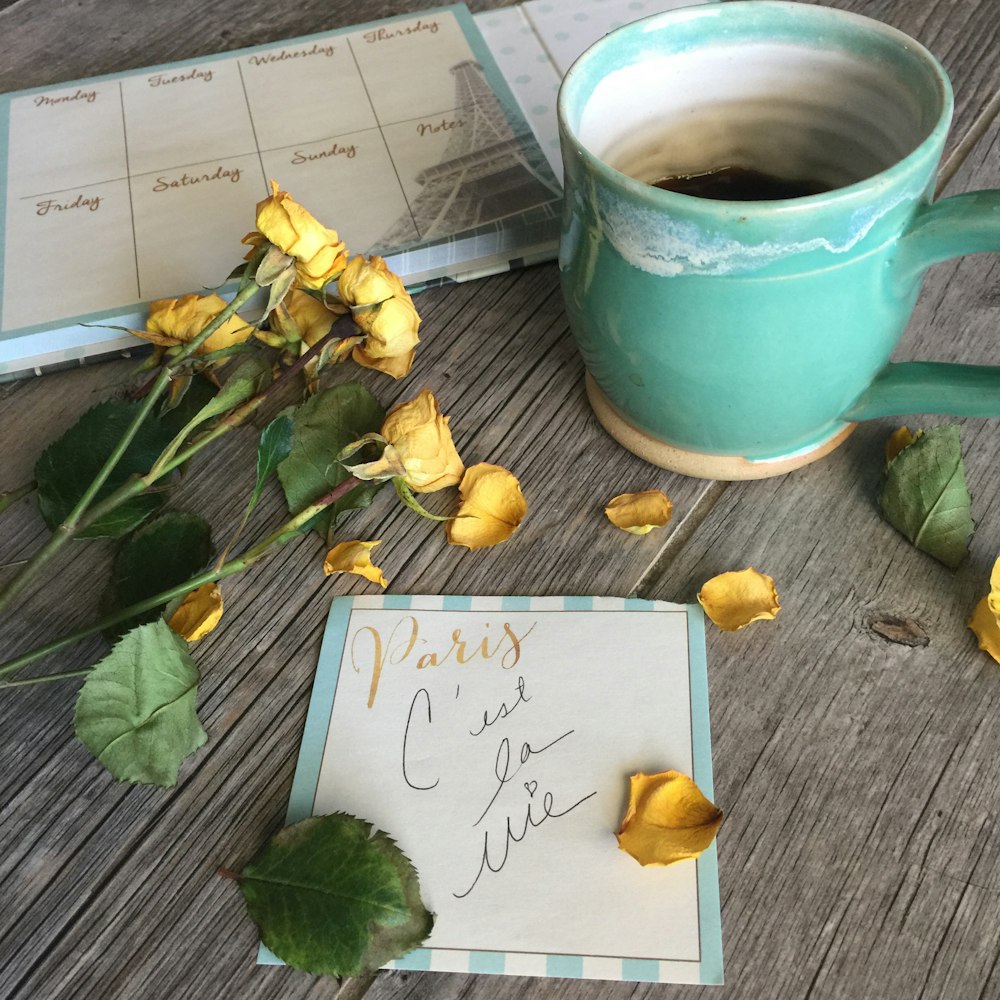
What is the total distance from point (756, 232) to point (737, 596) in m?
0.16

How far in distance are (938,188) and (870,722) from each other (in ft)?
1.25

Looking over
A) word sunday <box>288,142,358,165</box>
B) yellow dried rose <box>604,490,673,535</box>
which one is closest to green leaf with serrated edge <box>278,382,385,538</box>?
yellow dried rose <box>604,490,673,535</box>

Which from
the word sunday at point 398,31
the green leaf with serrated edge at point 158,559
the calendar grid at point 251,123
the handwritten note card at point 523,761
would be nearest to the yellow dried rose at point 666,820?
the handwritten note card at point 523,761

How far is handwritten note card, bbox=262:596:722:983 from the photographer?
0.32 metres

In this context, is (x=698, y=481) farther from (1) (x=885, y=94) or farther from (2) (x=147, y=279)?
(2) (x=147, y=279)

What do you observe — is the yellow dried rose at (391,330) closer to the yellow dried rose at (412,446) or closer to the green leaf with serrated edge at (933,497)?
the yellow dried rose at (412,446)

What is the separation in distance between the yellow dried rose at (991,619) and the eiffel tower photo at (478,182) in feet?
1.06

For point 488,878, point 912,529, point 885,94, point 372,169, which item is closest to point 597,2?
point 372,169

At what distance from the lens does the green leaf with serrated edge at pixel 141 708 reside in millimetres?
352

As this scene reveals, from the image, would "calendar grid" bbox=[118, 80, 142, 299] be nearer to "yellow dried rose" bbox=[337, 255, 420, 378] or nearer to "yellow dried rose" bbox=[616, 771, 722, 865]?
"yellow dried rose" bbox=[337, 255, 420, 378]

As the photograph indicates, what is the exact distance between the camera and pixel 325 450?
44cm

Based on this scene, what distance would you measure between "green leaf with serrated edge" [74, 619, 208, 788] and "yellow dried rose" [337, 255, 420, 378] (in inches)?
6.8

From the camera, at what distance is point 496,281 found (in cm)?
56

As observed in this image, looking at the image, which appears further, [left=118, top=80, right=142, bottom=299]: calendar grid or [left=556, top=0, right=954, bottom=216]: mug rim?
[left=118, top=80, right=142, bottom=299]: calendar grid
